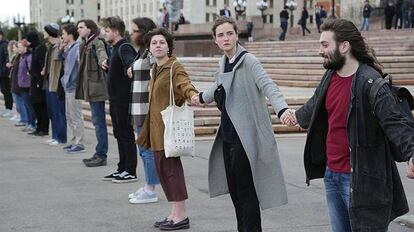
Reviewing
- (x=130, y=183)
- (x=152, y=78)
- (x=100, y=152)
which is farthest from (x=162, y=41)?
(x=100, y=152)

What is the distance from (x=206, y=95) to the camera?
5.17 metres

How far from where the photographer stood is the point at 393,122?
3.54 m

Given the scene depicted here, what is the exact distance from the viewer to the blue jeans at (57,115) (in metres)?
11.6

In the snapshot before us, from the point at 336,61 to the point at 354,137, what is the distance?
0.45 meters

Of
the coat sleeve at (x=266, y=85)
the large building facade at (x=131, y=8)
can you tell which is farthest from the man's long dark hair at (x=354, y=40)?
the large building facade at (x=131, y=8)

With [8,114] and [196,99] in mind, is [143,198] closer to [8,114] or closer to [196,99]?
[196,99]

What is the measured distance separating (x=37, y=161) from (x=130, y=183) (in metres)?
2.56

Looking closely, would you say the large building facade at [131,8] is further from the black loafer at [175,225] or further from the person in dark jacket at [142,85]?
the black loafer at [175,225]

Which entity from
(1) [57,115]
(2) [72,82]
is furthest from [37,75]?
(2) [72,82]

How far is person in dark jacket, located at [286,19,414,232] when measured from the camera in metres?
3.61

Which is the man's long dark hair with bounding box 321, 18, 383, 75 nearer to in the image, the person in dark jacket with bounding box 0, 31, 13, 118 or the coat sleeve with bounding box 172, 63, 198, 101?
the coat sleeve with bounding box 172, 63, 198, 101

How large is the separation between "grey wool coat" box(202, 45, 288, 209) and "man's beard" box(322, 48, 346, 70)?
0.91 metres

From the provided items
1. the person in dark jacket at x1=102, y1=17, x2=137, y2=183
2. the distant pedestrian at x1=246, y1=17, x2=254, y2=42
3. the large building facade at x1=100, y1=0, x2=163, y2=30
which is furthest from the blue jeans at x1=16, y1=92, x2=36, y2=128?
the large building facade at x1=100, y1=0, x2=163, y2=30

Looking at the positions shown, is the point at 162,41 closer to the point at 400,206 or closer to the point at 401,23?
the point at 400,206
